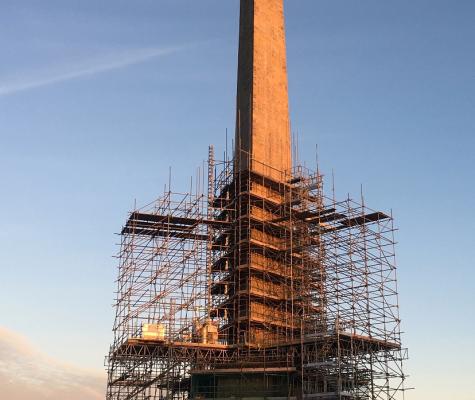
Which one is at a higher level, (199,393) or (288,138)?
(288,138)

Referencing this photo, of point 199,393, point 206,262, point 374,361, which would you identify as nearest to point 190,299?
point 206,262

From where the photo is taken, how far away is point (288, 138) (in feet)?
220

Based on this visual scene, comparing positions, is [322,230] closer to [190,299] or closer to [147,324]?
[190,299]

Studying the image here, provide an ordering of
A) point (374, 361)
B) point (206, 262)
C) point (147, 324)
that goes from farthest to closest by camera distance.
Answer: point (206, 262) < point (147, 324) < point (374, 361)

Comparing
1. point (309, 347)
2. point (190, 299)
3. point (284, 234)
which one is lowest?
point (309, 347)

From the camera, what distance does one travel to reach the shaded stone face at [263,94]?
211ft

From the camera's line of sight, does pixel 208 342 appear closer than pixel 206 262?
Yes

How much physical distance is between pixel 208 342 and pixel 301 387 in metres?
8.86

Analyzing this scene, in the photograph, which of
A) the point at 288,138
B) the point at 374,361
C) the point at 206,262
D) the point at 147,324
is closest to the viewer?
the point at 374,361

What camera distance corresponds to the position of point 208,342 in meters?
55.9

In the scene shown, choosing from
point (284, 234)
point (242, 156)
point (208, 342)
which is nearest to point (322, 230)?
point (284, 234)

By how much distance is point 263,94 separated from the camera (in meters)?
66.5

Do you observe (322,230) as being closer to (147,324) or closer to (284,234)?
(284,234)

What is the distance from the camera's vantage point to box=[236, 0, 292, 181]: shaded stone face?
64312mm
